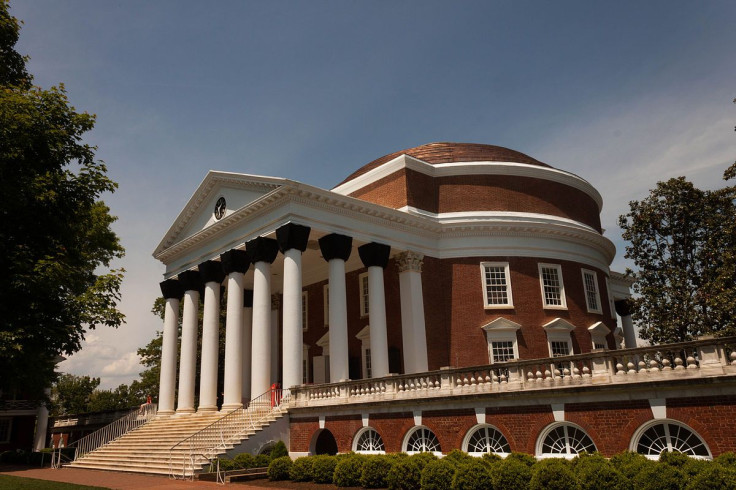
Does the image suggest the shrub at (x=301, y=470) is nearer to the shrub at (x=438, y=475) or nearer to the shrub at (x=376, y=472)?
the shrub at (x=376, y=472)

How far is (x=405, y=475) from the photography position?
16516 millimetres

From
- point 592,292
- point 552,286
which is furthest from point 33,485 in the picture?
point 592,292

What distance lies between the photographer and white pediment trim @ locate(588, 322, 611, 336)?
33625mm

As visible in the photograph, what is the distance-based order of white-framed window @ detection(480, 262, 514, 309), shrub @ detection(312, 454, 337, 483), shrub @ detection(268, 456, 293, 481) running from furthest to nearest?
white-framed window @ detection(480, 262, 514, 309) < shrub @ detection(268, 456, 293, 481) < shrub @ detection(312, 454, 337, 483)

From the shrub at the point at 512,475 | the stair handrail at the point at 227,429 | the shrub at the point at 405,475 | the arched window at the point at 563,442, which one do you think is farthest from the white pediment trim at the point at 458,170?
the shrub at the point at 512,475

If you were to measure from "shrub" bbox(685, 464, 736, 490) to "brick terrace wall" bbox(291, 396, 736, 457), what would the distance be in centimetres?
161

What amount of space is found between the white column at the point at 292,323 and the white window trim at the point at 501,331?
36.2 feet

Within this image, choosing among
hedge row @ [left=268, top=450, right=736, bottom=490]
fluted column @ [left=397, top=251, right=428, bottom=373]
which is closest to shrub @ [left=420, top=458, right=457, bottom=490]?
hedge row @ [left=268, top=450, right=736, bottom=490]

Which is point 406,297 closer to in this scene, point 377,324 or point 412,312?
point 412,312

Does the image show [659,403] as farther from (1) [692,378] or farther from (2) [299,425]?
(2) [299,425]

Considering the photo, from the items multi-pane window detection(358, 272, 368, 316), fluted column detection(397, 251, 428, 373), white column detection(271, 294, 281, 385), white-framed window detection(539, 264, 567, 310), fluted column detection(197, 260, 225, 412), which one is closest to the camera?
fluted column detection(397, 251, 428, 373)

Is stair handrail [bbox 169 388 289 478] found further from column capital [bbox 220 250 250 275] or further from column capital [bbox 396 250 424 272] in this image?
column capital [bbox 396 250 424 272]

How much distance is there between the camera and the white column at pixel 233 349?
27.4m

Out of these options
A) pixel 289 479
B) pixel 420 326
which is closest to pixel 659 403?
pixel 289 479
